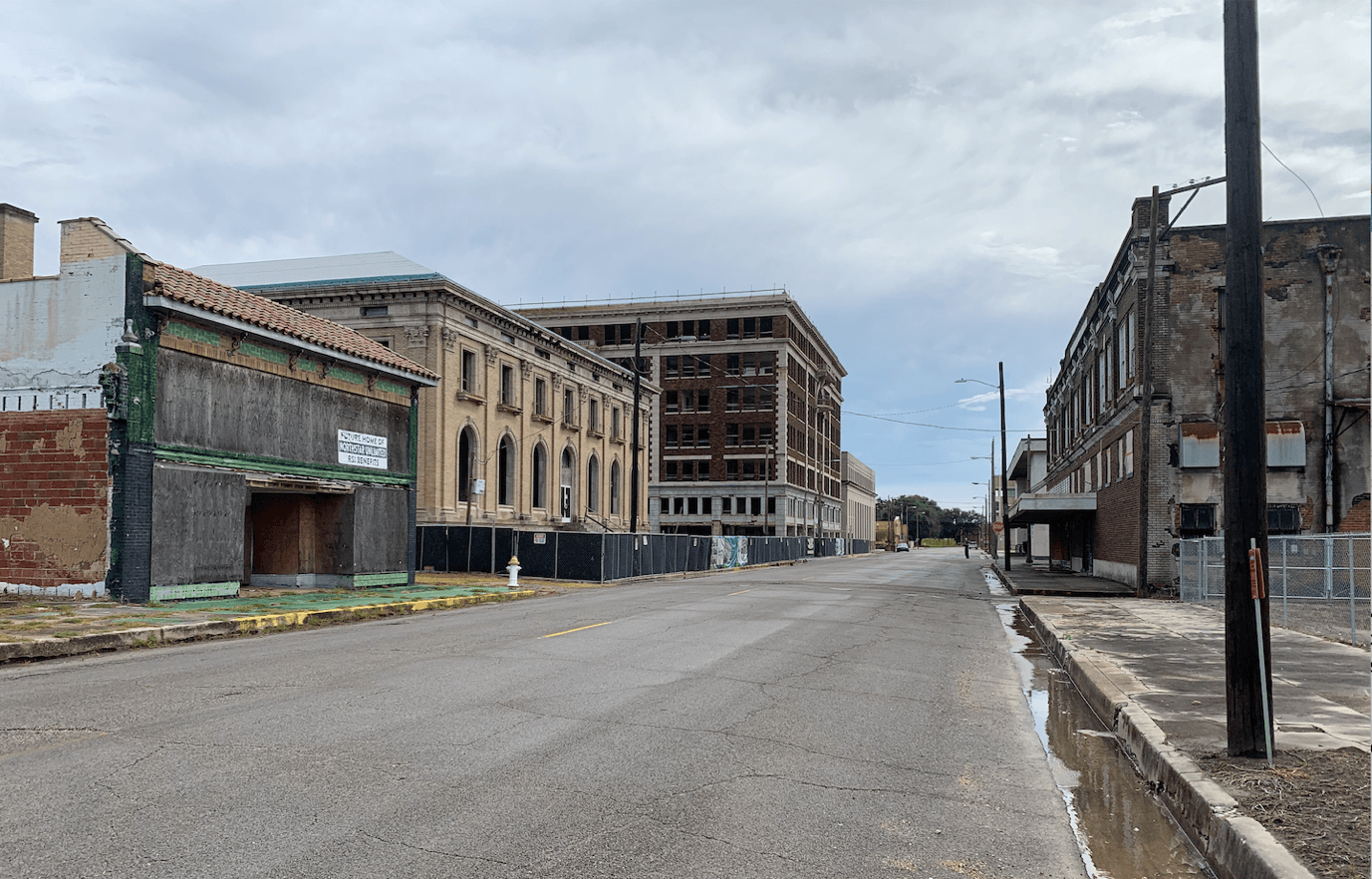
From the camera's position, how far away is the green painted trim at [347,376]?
24.1 meters

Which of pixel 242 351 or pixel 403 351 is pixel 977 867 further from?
pixel 403 351

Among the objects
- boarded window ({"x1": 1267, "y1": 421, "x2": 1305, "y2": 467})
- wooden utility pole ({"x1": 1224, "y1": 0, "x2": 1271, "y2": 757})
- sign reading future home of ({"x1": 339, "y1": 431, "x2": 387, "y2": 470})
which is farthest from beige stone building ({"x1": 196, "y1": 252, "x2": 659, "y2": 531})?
wooden utility pole ({"x1": 1224, "y1": 0, "x2": 1271, "y2": 757})

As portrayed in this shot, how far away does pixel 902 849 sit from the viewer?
5.38m

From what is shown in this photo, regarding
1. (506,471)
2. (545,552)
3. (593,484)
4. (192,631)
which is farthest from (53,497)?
(593,484)

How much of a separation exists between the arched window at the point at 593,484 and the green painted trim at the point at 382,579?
119 ft

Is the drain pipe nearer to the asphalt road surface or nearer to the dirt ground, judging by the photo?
the asphalt road surface

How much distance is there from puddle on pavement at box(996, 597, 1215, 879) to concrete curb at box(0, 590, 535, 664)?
11.4 metres

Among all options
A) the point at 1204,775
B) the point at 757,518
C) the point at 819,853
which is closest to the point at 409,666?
the point at 819,853

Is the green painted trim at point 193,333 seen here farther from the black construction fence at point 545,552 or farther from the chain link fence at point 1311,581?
the chain link fence at point 1311,581

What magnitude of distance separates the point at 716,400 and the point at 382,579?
225 feet

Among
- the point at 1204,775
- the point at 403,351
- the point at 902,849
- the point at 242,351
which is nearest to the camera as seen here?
the point at 902,849

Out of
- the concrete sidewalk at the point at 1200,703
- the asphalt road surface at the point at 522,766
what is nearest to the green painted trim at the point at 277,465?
the asphalt road surface at the point at 522,766

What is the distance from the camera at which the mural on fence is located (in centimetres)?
4994

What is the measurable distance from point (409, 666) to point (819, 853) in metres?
7.02
